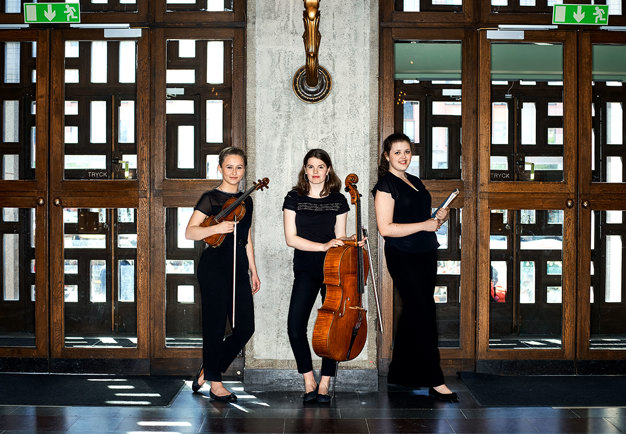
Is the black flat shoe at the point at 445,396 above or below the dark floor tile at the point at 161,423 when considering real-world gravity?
above

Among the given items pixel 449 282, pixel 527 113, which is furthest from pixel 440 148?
pixel 449 282

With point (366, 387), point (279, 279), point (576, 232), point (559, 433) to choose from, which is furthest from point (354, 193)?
point (576, 232)

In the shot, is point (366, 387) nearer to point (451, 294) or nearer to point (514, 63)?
point (451, 294)

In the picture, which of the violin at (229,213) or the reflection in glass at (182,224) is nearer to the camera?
the violin at (229,213)

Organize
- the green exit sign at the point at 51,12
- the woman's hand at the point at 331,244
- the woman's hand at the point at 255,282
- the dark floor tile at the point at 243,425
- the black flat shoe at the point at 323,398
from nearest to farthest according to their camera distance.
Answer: the dark floor tile at the point at 243,425
the woman's hand at the point at 331,244
the black flat shoe at the point at 323,398
the woman's hand at the point at 255,282
the green exit sign at the point at 51,12

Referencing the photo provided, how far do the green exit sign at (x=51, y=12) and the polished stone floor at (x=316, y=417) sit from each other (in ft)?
7.85

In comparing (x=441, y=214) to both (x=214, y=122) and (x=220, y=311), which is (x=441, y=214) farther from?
(x=214, y=122)

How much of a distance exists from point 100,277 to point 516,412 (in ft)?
8.91

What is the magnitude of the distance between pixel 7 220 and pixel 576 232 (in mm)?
3758

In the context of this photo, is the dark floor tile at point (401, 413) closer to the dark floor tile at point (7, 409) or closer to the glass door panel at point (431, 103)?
the glass door panel at point (431, 103)

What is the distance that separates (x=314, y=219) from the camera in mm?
3576

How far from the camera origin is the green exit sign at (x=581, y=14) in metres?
4.21

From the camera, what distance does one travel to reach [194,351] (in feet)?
13.9

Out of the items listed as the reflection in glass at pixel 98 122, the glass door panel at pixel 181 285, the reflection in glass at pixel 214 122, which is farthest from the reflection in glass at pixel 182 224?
the reflection in glass at pixel 98 122
